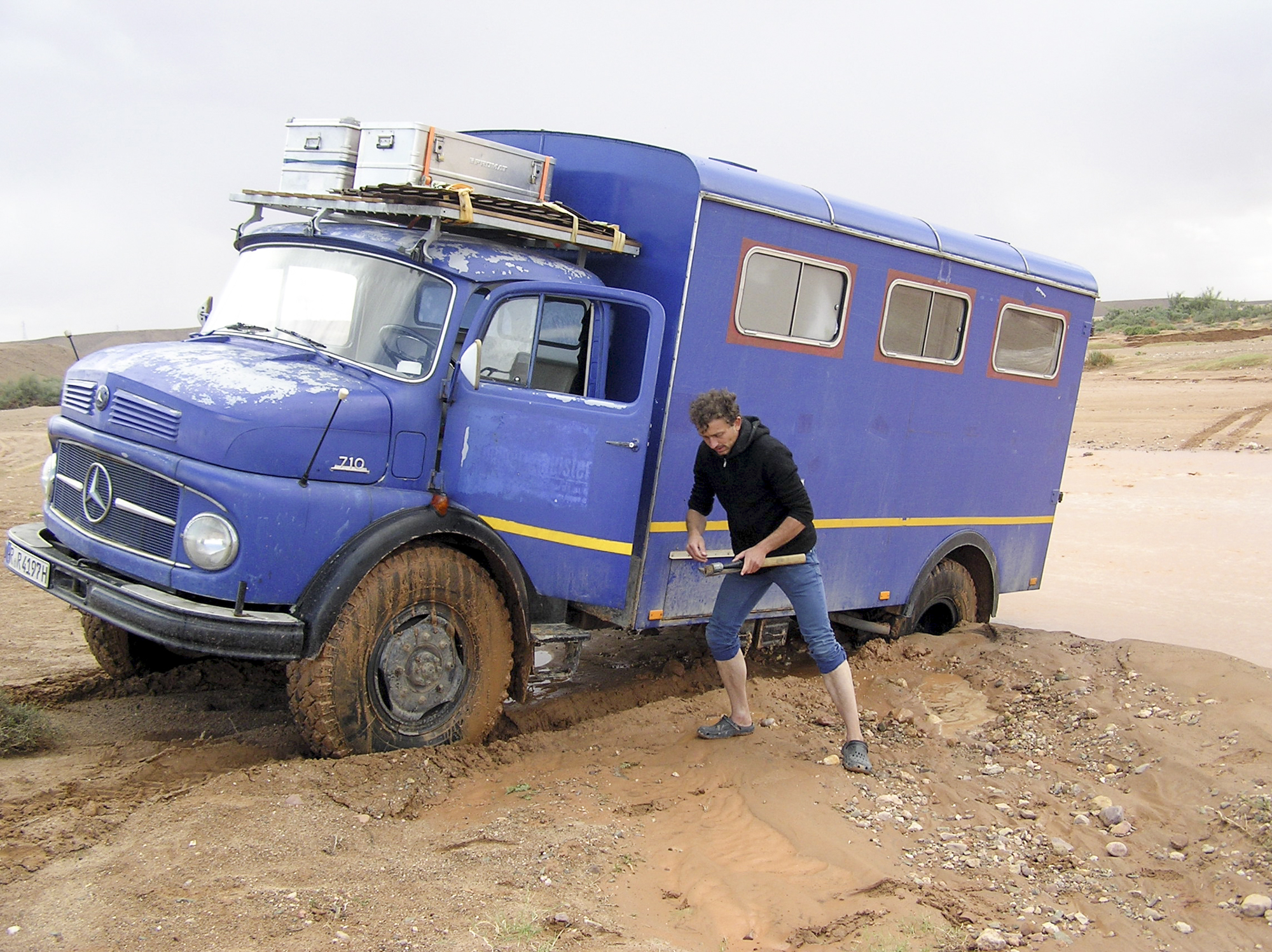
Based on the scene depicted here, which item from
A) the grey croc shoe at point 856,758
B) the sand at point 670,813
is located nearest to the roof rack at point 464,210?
the sand at point 670,813

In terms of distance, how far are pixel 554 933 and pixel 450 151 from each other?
3.92 metres

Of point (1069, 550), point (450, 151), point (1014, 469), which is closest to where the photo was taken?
point (450, 151)

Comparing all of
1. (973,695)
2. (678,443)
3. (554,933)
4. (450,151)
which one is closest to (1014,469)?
A: (973,695)

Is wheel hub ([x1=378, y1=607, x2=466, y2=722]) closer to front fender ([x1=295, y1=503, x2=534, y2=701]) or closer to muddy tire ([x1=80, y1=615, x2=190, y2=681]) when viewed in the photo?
front fender ([x1=295, y1=503, x2=534, y2=701])

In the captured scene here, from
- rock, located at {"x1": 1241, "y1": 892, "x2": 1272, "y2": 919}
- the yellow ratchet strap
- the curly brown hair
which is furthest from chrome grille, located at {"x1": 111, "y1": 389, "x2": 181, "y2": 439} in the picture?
rock, located at {"x1": 1241, "y1": 892, "x2": 1272, "y2": 919}

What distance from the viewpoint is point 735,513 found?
5590 millimetres

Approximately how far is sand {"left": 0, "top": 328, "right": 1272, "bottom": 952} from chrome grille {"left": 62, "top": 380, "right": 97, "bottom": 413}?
166 cm

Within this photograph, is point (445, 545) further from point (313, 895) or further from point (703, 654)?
point (703, 654)

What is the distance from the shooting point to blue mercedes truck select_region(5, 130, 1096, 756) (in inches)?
187

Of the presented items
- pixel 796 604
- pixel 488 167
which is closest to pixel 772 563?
pixel 796 604

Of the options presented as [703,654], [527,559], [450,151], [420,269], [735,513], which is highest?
[450,151]

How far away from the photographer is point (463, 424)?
17.7 feet

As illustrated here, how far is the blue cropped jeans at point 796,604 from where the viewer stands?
18.5 ft

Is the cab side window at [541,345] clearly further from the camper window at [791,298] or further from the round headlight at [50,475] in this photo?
the round headlight at [50,475]
